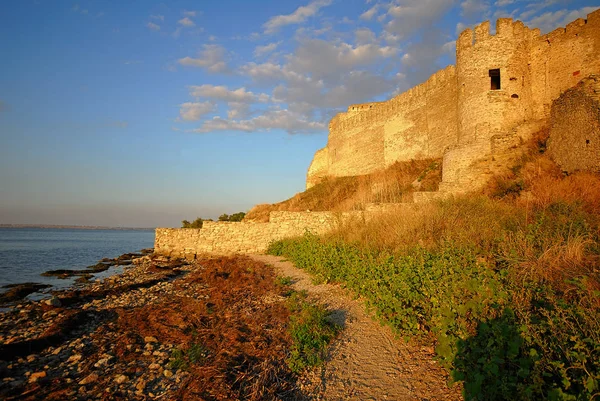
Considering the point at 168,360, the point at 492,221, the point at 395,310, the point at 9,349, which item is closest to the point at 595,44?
the point at 492,221

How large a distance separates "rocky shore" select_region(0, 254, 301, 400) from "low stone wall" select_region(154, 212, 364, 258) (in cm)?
609

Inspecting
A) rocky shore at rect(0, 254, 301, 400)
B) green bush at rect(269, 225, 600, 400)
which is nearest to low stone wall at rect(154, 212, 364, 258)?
rocky shore at rect(0, 254, 301, 400)

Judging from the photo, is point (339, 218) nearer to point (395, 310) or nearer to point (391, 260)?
point (391, 260)

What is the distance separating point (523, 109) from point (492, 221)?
36.1ft

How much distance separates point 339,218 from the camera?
49.4ft

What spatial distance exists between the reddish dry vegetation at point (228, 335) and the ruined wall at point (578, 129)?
10109 millimetres

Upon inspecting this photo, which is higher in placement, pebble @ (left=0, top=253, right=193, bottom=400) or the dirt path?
the dirt path

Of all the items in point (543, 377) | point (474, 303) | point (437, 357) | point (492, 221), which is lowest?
point (437, 357)

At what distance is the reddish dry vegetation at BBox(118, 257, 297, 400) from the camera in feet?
14.0

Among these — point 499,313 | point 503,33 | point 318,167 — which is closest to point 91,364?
point 499,313

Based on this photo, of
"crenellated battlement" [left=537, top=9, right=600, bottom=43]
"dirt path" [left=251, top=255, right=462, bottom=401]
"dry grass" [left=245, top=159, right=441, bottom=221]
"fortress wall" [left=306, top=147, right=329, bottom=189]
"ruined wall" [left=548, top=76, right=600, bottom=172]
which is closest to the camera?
"dirt path" [left=251, top=255, right=462, bottom=401]

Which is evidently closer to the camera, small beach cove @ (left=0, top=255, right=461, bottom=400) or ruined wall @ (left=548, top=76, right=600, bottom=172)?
small beach cove @ (left=0, top=255, right=461, bottom=400)

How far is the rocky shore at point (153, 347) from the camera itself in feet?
14.6

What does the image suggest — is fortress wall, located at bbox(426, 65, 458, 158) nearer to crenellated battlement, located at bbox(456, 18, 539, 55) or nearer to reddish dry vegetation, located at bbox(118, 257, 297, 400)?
crenellated battlement, located at bbox(456, 18, 539, 55)
